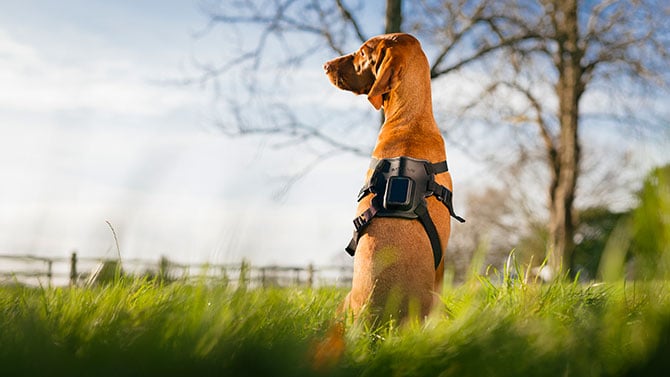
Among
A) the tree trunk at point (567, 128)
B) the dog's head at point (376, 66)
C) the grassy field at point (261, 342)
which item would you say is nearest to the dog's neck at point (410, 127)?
the dog's head at point (376, 66)

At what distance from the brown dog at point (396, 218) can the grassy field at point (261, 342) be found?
839mm

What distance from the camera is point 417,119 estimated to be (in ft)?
14.8

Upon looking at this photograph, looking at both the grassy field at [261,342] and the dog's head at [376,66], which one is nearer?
the grassy field at [261,342]

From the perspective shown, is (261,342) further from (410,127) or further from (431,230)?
(410,127)

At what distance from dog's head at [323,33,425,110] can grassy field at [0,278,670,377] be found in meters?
1.94

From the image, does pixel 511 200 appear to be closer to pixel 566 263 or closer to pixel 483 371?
pixel 566 263

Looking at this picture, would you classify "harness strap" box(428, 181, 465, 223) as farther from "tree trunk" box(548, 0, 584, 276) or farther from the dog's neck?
"tree trunk" box(548, 0, 584, 276)

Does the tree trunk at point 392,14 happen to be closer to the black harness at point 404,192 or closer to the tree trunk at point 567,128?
the tree trunk at point 567,128

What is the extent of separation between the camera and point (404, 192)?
412 centimetres

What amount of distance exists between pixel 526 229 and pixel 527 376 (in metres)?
23.9

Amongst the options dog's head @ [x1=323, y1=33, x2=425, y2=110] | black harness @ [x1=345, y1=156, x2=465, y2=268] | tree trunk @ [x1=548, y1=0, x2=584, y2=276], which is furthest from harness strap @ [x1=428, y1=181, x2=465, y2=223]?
tree trunk @ [x1=548, y1=0, x2=584, y2=276]

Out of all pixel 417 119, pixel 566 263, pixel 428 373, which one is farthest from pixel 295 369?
pixel 566 263

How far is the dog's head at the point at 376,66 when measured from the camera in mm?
4598

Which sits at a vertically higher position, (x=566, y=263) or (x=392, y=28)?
(x=392, y=28)
